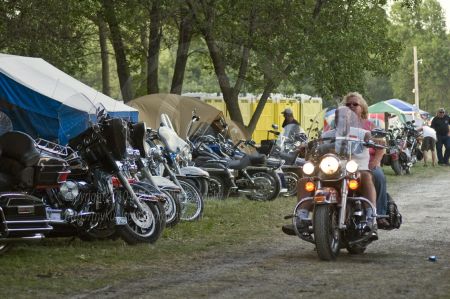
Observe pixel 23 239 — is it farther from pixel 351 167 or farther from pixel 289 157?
pixel 289 157

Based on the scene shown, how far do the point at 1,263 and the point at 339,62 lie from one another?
1855 cm

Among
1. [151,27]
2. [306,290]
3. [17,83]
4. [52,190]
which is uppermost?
[151,27]

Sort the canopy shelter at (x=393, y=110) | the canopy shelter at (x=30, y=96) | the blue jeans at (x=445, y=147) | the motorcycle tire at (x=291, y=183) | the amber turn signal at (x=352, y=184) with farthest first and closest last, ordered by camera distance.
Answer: the canopy shelter at (x=393, y=110), the blue jeans at (x=445, y=147), the motorcycle tire at (x=291, y=183), the canopy shelter at (x=30, y=96), the amber turn signal at (x=352, y=184)

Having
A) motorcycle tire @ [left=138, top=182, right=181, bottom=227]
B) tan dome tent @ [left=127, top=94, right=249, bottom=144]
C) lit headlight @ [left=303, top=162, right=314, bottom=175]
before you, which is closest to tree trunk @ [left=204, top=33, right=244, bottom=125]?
tan dome tent @ [left=127, top=94, right=249, bottom=144]

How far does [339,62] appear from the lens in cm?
2719

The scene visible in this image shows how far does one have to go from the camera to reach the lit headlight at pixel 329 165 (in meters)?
9.68

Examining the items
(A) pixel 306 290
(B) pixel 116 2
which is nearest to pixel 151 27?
(B) pixel 116 2

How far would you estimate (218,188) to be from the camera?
17.8 meters

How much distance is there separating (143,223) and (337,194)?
88.8 inches

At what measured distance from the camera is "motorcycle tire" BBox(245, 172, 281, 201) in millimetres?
18234

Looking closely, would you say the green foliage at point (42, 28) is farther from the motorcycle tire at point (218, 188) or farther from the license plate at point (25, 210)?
the license plate at point (25, 210)

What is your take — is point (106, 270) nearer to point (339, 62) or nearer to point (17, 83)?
point (17, 83)

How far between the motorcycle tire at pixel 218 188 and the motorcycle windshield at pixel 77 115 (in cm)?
659

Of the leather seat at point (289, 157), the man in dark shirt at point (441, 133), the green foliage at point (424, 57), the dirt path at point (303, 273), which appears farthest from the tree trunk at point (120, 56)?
the green foliage at point (424, 57)
